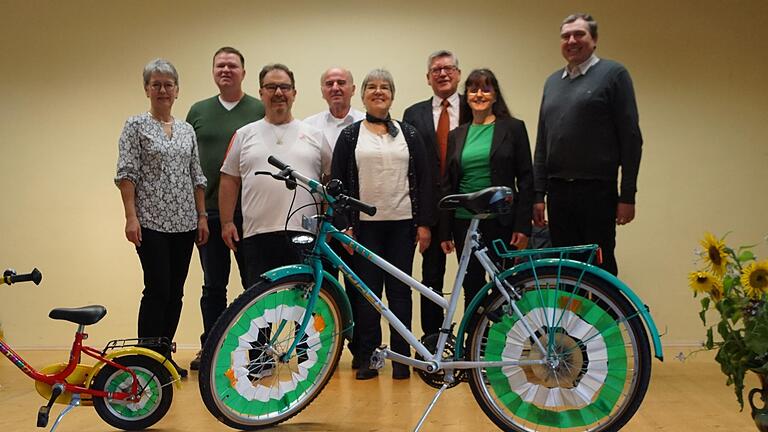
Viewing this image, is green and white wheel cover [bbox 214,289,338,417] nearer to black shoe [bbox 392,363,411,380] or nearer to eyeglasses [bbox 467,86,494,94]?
black shoe [bbox 392,363,411,380]

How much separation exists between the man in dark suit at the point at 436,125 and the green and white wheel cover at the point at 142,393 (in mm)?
1388

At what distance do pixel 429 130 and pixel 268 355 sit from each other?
162 centimetres

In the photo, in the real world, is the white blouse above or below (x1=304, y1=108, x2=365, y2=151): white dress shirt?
below

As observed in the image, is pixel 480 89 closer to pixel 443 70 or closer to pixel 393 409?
pixel 443 70

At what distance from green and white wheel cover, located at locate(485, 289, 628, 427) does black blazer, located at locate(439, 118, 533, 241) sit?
3.54ft

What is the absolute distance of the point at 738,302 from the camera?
6.63 feet

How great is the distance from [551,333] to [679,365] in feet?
6.29

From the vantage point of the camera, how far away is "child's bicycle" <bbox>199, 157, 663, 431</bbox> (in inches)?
95.5

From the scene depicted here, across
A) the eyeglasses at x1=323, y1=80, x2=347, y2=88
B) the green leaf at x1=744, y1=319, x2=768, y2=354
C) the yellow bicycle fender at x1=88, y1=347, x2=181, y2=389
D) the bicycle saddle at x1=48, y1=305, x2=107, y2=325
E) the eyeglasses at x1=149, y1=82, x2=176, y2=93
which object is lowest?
the yellow bicycle fender at x1=88, y1=347, x2=181, y2=389

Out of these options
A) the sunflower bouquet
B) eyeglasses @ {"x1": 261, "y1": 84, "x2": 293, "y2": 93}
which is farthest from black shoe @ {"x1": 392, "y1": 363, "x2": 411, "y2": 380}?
the sunflower bouquet

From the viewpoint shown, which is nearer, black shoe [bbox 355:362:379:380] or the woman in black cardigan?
the woman in black cardigan

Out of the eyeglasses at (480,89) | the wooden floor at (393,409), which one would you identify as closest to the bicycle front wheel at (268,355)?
the wooden floor at (393,409)

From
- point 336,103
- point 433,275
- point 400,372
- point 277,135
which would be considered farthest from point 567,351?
point 336,103

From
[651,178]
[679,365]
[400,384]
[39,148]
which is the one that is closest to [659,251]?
[651,178]
